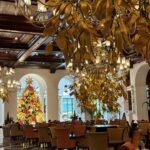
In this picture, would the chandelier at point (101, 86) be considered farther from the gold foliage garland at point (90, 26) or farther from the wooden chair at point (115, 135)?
the gold foliage garland at point (90, 26)

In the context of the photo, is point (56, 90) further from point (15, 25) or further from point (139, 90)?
point (15, 25)

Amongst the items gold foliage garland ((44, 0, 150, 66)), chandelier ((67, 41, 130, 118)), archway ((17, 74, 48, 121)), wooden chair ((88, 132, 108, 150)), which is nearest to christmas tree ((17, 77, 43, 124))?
archway ((17, 74, 48, 121))

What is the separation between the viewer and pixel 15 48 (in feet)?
42.8

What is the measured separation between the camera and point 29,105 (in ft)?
65.2

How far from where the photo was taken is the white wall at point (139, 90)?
52.3ft

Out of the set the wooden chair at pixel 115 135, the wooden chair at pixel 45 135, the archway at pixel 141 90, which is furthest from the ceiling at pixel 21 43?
the wooden chair at pixel 45 135

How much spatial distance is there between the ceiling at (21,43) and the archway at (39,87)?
107cm

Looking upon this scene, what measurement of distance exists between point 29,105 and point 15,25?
35.0 ft

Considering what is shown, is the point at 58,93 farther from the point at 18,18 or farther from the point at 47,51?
the point at 47,51

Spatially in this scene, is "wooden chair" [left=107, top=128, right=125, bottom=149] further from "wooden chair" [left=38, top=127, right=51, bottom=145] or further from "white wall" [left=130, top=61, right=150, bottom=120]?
"white wall" [left=130, top=61, right=150, bottom=120]

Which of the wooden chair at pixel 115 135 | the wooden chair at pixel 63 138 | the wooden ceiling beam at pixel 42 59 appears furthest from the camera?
the wooden ceiling beam at pixel 42 59

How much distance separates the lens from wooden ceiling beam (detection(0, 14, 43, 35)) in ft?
31.3

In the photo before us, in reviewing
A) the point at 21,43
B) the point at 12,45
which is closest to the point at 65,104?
the point at 21,43

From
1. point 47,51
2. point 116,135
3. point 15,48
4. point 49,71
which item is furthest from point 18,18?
point 49,71
